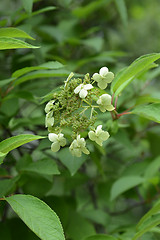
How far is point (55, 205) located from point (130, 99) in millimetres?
615

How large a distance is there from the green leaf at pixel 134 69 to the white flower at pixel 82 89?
0.13 meters

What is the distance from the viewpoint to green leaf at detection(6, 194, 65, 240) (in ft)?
2.06

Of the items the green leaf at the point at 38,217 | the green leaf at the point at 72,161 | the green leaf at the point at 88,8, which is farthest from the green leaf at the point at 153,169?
the green leaf at the point at 88,8

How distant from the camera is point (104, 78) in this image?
0.76 m

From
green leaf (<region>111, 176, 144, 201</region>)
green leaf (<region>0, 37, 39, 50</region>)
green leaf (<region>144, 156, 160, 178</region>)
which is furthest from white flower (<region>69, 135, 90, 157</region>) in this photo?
green leaf (<region>144, 156, 160, 178</region>)

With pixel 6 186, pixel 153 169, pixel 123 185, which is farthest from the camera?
A: pixel 153 169

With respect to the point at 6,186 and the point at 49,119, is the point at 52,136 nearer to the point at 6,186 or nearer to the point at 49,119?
the point at 49,119

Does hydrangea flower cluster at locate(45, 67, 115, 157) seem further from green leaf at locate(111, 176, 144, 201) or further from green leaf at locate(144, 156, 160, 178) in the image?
green leaf at locate(144, 156, 160, 178)

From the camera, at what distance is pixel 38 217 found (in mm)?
658

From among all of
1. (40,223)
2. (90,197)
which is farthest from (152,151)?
(40,223)

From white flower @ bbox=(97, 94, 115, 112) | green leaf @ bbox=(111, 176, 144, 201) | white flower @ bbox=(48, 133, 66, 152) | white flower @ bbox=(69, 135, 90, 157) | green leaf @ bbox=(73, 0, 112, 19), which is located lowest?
green leaf @ bbox=(111, 176, 144, 201)

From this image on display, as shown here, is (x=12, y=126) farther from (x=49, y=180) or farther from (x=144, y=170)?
(x=144, y=170)

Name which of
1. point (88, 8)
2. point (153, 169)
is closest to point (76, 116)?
point (153, 169)

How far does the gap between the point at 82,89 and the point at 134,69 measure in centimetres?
15
